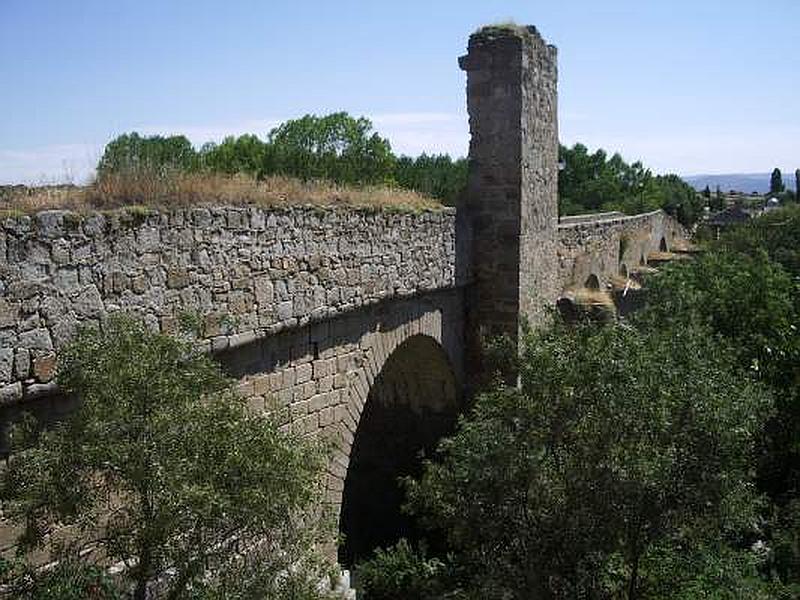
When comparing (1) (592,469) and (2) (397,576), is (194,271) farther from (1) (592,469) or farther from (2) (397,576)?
(2) (397,576)

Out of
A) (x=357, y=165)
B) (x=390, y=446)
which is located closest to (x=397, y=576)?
(x=390, y=446)

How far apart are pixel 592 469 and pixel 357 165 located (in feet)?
87.3

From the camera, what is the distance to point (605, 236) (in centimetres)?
1697

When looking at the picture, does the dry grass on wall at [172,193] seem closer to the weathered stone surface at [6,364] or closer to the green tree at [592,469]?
the weathered stone surface at [6,364]

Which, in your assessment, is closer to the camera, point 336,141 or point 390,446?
point 390,446

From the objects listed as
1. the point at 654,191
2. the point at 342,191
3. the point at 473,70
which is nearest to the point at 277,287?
the point at 342,191

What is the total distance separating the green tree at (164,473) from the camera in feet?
11.3

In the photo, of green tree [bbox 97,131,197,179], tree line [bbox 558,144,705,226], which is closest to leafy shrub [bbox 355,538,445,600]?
green tree [bbox 97,131,197,179]

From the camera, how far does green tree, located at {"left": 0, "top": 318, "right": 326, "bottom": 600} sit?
3.45 metres

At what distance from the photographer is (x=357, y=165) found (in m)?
31.8

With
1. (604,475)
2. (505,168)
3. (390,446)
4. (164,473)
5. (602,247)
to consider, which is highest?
(505,168)

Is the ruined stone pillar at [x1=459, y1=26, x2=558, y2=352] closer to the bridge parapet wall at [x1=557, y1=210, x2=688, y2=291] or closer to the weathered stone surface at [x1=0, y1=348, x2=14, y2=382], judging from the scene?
the bridge parapet wall at [x1=557, y1=210, x2=688, y2=291]

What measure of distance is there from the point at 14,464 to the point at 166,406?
68cm

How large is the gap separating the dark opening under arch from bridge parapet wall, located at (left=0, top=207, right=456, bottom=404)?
2.47m
